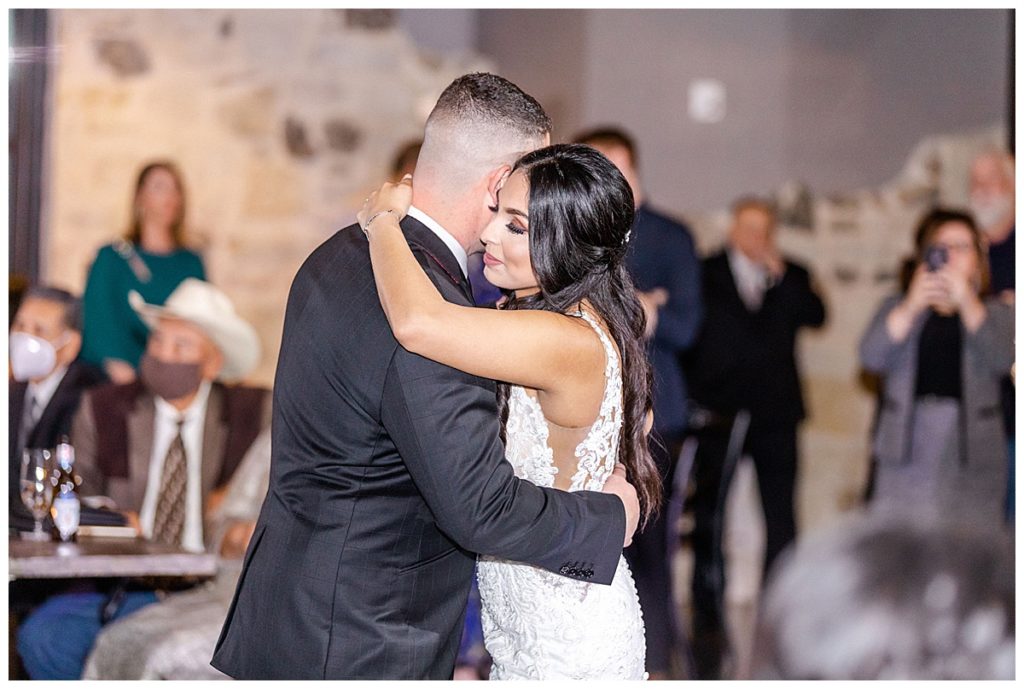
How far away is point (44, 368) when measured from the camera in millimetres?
3605

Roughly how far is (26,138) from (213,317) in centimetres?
169

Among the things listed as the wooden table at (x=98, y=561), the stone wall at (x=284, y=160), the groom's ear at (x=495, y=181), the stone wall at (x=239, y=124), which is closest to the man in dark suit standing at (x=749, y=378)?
the stone wall at (x=284, y=160)

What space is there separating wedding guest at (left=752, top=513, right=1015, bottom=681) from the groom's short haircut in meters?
2.76

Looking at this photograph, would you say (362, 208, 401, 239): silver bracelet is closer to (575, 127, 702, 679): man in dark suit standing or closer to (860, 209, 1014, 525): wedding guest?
(575, 127, 702, 679): man in dark suit standing

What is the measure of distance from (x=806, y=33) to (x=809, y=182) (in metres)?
0.75

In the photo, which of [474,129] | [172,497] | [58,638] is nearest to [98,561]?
[58,638]

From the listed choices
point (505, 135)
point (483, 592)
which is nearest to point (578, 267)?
point (505, 135)

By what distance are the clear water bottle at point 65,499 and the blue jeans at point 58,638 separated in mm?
556

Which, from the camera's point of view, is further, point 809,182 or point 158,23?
point 809,182

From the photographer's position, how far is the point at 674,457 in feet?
14.9

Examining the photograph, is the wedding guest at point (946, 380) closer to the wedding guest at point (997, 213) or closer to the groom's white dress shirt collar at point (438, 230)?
the wedding guest at point (997, 213)

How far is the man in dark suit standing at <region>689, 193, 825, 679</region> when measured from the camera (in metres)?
5.21

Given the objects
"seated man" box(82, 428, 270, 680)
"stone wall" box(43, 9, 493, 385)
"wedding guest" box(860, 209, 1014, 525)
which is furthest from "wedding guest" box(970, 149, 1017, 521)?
"seated man" box(82, 428, 270, 680)

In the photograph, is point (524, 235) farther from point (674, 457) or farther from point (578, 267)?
point (674, 457)
